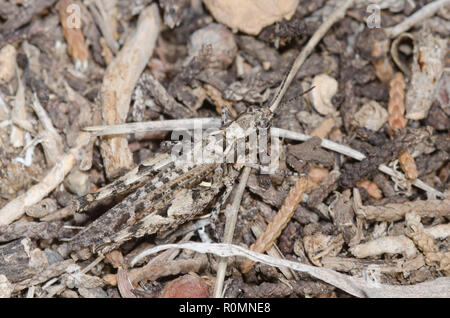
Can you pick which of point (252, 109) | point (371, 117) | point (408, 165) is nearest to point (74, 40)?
point (252, 109)

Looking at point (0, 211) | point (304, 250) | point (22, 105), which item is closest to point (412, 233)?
point (304, 250)

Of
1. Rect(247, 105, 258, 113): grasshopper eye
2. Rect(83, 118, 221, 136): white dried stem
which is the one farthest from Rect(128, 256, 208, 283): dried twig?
Rect(247, 105, 258, 113): grasshopper eye

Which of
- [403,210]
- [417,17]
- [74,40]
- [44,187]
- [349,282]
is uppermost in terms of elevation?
[74,40]

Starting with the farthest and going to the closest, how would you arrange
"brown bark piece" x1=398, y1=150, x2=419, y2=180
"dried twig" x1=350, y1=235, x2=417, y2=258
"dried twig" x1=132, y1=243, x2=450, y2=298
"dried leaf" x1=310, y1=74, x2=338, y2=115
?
"dried leaf" x1=310, y1=74, x2=338, y2=115 → "brown bark piece" x1=398, y1=150, x2=419, y2=180 → "dried twig" x1=350, y1=235, x2=417, y2=258 → "dried twig" x1=132, y1=243, x2=450, y2=298

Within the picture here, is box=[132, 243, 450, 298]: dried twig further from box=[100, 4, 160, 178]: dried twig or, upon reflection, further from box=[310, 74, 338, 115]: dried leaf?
box=[310, 74, 338, 115]: dried leaf

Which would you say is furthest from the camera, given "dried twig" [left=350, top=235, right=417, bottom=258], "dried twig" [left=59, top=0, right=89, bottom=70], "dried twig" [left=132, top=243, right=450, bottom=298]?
"dried twig" [left=59, top=0, right=89, bottom=70]

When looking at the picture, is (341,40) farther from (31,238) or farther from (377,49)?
(31,238)

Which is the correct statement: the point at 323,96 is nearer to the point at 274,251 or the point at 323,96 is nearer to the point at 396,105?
the point at 396,105

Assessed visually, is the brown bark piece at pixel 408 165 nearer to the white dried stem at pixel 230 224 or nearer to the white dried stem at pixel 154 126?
the white dried stem at pixel 230 224
